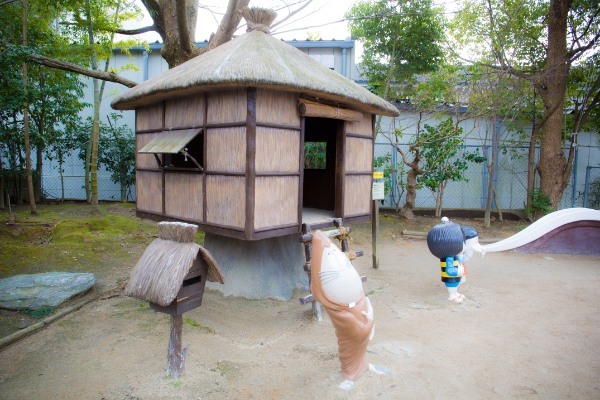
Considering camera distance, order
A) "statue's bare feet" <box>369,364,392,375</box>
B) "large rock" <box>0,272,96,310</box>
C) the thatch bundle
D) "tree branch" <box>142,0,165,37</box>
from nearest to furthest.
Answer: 1. "statue's bare feet" <box>369,364,392,375</box>
2. the thatch bundle
3. "large rock" <box>0,272,96,310</box>
4. "tree branch" <box>142,0,165,37</box>

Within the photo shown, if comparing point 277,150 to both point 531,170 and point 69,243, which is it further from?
point 531,170

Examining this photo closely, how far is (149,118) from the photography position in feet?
22.3

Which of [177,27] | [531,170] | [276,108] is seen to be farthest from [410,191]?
[276,108]

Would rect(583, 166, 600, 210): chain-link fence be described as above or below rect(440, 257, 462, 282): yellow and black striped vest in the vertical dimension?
above

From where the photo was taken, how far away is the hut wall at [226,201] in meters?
5.23

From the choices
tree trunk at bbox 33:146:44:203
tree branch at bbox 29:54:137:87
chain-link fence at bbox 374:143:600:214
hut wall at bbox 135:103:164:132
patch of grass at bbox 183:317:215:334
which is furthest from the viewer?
chain-link fence at bbox 374:143:600:214

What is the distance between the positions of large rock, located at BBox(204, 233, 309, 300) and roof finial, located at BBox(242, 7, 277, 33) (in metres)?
3.24

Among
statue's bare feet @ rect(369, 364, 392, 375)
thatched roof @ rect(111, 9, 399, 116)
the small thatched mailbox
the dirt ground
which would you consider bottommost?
the dirt ground

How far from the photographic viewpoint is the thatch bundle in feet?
18.2

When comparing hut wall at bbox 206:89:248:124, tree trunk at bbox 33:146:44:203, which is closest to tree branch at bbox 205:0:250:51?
hut wall at bbox 206:89:248:124

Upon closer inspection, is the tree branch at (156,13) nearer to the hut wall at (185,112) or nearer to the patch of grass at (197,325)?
the hut wall at (185,112)

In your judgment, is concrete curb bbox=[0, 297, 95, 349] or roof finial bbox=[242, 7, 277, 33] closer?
→ concrete curb bbox=[0, 297, 95, 349]

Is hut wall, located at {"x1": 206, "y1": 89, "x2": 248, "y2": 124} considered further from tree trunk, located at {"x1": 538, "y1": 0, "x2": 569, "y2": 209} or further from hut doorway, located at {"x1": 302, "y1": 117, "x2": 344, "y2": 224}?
tree trunk, located at {"x1": 538, "y1": 0, "x2": 569, "y2": 209}

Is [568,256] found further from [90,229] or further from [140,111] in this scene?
[90,229]
